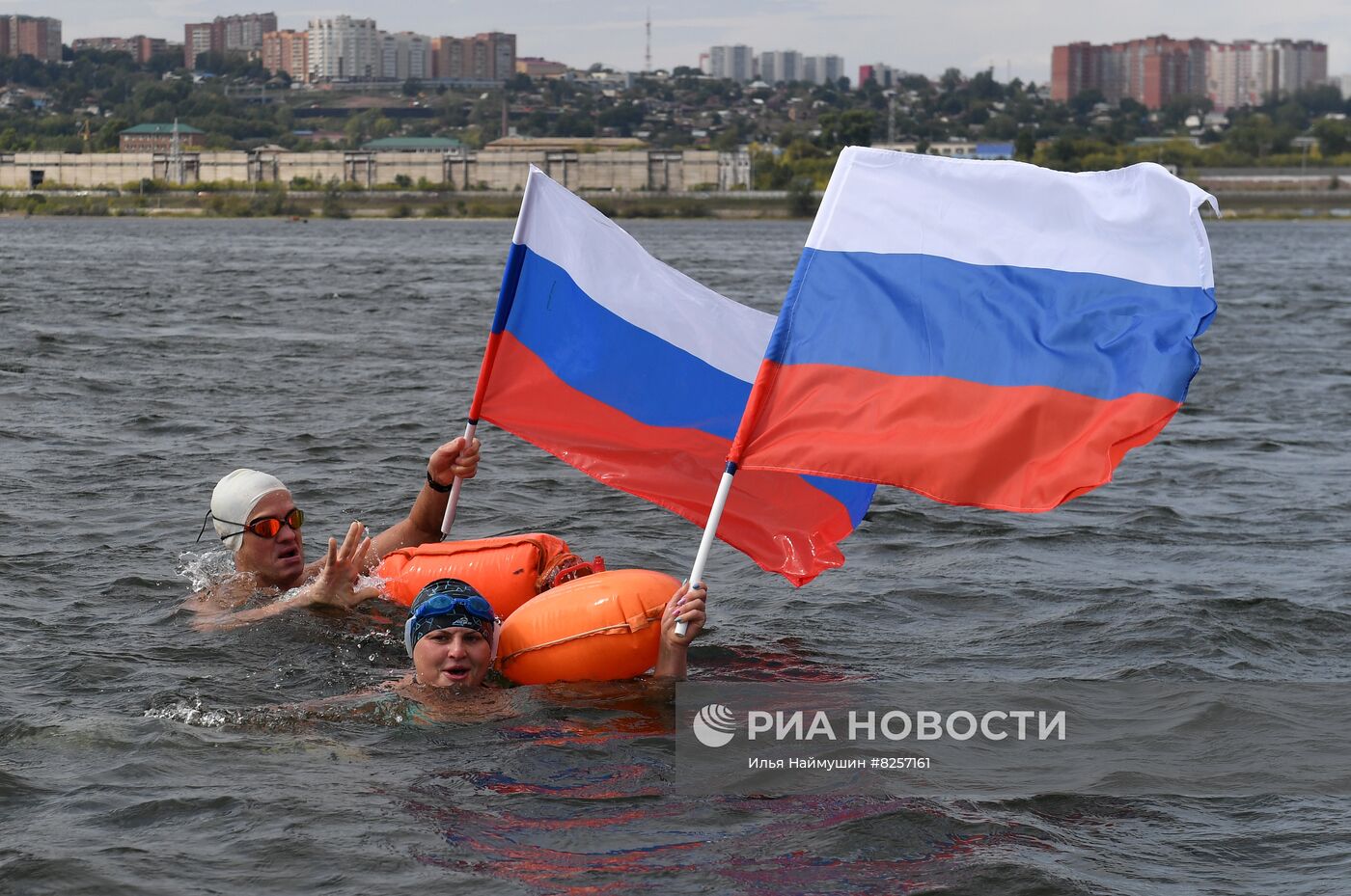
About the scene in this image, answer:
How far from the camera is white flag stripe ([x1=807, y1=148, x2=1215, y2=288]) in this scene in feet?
22.0

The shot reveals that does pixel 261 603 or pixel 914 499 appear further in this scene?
pixel 914 499

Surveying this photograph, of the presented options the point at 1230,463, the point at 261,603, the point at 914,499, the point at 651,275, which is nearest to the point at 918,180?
the point at 651,275

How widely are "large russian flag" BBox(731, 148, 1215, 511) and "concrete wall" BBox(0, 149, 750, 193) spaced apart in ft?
569

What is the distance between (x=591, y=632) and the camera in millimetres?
7434

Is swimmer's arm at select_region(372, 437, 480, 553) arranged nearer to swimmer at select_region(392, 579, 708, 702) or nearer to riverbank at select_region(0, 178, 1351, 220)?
swimmer at select_region(392, 579, 708, 702)

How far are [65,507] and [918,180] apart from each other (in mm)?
8341

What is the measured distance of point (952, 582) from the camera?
11.1 m

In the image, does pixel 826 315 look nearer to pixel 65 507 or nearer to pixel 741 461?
pixel 741 461

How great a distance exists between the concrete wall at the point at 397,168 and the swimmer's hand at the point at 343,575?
172600mm

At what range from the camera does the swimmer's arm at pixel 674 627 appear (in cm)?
664

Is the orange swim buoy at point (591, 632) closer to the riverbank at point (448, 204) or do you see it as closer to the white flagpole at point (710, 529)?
the white flagpole at point (710, 529)

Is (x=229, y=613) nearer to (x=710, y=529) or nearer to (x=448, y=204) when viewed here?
(x=710, y=529)

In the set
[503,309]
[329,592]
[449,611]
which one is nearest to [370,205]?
[503,309]
